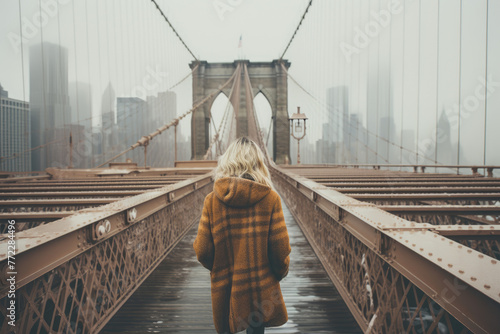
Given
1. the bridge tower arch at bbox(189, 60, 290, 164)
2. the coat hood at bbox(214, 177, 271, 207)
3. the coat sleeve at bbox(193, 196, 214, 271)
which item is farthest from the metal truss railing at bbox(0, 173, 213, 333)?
the bridge tower arch at bbox(189, 60, 290, 164)

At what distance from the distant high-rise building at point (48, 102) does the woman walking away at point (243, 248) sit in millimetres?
9455

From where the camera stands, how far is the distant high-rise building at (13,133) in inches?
308

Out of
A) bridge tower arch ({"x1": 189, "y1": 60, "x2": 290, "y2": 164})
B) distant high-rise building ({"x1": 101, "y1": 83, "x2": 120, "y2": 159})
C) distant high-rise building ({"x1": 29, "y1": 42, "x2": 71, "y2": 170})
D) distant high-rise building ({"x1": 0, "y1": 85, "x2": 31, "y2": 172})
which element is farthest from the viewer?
bridge tower arch ({"x1": 189, "y1": 60, "x2": 290, "y2": 164})

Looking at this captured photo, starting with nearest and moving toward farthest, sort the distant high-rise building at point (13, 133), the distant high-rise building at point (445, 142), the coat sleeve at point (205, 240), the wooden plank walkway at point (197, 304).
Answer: the coat sleeve at point (205, 240) → the wooden plank walkway at point (197, 304) → the distant high-rise building at point (13, 133) → the distant high-rise building at point (445, 142)

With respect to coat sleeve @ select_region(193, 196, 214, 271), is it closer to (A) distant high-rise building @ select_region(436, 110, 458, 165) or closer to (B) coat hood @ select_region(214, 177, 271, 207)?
(B) coat hood @ select_region(214, 177, 271, 207)

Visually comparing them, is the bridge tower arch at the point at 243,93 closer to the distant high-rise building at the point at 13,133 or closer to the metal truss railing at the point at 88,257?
the distant high-rise building at the point at 13,133

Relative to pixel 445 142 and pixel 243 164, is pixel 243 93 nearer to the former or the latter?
pixel 445 142

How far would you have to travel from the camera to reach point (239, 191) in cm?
123

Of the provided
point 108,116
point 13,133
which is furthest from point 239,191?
point 108,116

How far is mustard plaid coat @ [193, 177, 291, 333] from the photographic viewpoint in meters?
1.29

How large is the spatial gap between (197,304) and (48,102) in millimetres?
9450

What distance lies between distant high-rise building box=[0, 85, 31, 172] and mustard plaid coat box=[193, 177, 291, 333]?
29.7 ft

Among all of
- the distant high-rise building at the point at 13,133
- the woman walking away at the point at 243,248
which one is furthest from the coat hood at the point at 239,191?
the distant high-rise building at the point at 13,133

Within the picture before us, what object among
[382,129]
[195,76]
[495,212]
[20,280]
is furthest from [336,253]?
[195,76]
